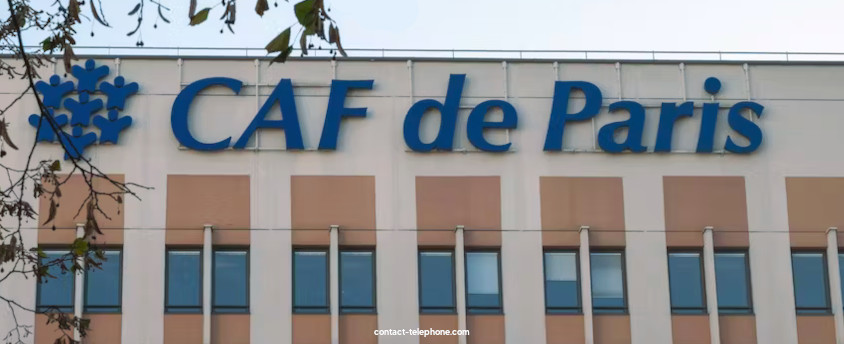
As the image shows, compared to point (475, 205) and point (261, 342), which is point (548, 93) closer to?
point (475, 205)

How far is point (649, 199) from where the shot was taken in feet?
104

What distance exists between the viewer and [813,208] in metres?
32.0

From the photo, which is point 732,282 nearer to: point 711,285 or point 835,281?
point 711,285

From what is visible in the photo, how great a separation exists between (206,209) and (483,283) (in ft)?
19.6

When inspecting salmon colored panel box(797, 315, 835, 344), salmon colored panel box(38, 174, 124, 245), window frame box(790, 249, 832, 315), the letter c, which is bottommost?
salmon colored panel box(797, 315, 835, 344)

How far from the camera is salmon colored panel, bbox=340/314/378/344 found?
30.3 meters

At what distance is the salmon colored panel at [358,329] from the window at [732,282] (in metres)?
7.32

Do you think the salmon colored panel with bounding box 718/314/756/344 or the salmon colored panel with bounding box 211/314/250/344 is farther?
the salmon colored panel with bounding box 718/314/756/344

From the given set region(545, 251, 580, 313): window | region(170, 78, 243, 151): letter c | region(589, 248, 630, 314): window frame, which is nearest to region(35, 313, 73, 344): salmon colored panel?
region(170, 78, 243, 151): letter c

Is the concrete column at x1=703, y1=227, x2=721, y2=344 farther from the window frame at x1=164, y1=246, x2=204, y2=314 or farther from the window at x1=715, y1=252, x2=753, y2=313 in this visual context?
the window frame at x1=164, y1=246, x2=204, y2=314

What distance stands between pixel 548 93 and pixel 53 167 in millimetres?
20551

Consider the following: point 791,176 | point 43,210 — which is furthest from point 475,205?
point 43,210

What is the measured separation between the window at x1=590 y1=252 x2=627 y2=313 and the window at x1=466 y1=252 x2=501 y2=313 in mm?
2049

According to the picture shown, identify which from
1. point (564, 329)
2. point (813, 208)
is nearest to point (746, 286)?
point (813, 208)
